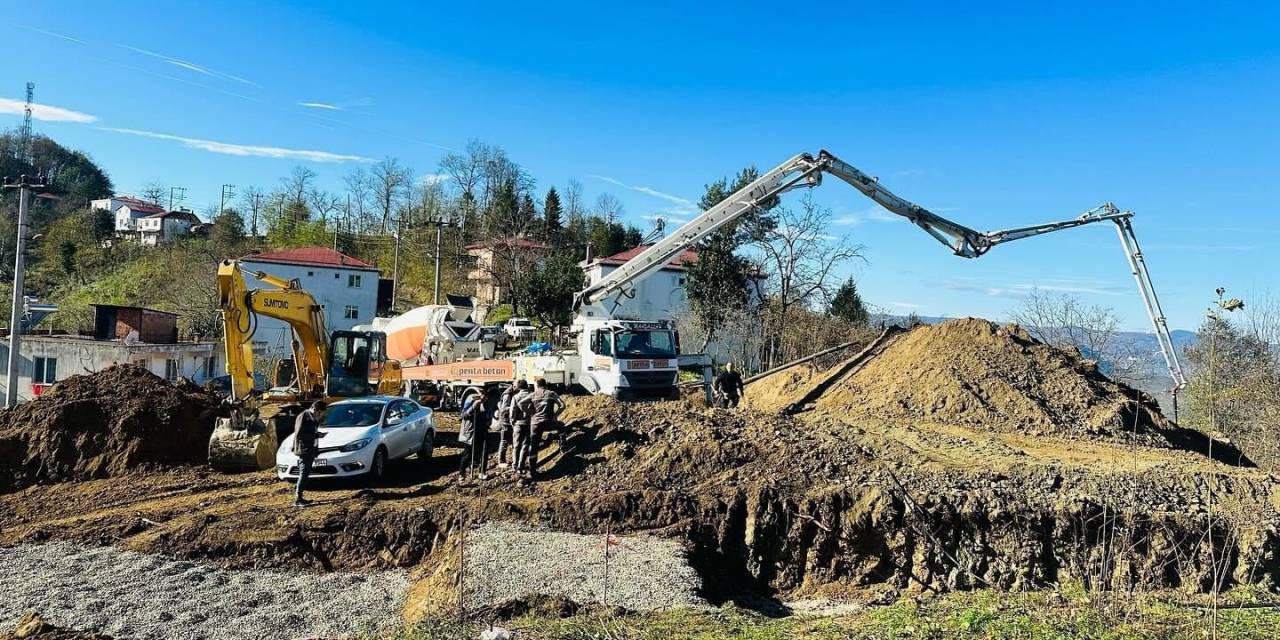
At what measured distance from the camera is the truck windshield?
58.9ft

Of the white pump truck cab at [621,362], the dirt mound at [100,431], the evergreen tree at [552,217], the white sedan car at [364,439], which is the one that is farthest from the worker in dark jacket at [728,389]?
the evergreen tree at [552,217]

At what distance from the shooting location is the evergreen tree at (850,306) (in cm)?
4103

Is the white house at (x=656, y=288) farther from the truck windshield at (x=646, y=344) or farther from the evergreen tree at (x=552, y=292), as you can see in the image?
the truck windshield at (x=646, y=344)

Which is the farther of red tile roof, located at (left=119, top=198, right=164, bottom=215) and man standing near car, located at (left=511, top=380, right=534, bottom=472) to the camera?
red tile roof, located at (left=119, top=198, right=164, bottom=215)

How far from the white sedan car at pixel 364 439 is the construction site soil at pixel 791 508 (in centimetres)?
44

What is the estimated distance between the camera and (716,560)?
10203mm

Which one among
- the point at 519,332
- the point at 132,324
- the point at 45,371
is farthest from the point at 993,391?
the point at 45,371

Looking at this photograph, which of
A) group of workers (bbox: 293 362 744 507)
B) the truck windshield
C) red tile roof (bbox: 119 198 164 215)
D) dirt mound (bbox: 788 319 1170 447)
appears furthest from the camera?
red tile roof (bbox: 119 198 164 215)

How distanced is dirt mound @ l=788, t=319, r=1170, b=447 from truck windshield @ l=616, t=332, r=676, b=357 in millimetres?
4066

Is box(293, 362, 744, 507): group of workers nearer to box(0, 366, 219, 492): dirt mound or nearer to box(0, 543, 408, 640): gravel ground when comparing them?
box(0, 543, 408, 640): gravel ground

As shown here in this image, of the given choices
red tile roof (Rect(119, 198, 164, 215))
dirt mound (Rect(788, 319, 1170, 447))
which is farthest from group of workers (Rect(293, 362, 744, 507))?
red tile roof (Rect(119, 198, 164, 215))

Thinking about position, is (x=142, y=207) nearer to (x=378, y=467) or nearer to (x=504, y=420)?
(x=378, y=467)

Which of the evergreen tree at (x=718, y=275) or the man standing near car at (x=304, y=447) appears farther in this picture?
the evergreen tree at (x=718, y=275)

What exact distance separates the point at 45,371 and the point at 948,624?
37.6 metres
